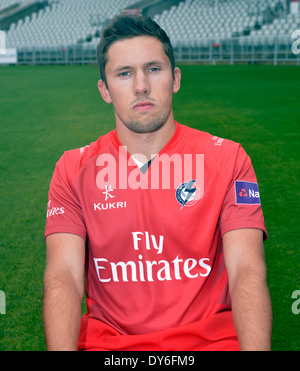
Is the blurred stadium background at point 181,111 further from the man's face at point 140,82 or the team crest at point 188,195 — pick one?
the man's face at point 140,82

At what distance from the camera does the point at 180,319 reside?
1.91 meters

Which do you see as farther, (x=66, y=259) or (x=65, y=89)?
(x=65, y=89)

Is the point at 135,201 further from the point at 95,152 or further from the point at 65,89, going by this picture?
the point at 65,89

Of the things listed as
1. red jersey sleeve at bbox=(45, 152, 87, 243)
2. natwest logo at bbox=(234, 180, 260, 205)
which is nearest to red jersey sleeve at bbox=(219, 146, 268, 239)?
natwest logo at bbox=(234, 180, 260, 205)

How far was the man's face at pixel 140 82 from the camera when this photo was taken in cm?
201

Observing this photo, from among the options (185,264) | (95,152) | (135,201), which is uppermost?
(95,152)

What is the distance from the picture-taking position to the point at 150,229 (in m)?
1.95

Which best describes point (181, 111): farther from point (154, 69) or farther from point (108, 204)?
point (108, 204)

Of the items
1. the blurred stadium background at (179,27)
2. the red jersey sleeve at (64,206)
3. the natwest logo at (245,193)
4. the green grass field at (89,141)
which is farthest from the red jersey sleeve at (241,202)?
the blurred stadium background at (179,27)

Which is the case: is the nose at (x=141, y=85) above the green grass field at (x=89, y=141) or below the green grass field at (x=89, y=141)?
above

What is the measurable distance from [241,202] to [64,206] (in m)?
0.63

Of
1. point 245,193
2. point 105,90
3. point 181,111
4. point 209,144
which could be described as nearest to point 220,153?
point 209,144
